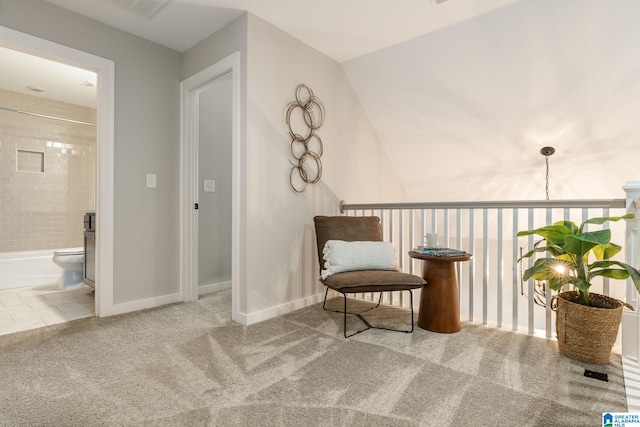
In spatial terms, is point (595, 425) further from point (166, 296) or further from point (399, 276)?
point (166, 296)

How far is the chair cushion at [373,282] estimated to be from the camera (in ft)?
7.33

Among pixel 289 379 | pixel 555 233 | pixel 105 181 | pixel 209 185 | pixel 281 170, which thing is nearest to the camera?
pixel 289 379

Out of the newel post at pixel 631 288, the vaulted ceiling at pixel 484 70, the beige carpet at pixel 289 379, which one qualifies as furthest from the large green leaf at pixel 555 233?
the vaulted ceiling at pixel 484 70

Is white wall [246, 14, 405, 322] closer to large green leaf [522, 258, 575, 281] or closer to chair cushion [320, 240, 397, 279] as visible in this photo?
Answer: chair cushion [320, 240, 397, 279]

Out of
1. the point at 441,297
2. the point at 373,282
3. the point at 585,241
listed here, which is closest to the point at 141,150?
the point at 373,282

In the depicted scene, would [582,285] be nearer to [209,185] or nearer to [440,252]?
[440,252]

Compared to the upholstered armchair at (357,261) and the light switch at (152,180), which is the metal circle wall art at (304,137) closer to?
the upholstered armchair at (357,261)

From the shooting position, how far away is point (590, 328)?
1814 millimetres

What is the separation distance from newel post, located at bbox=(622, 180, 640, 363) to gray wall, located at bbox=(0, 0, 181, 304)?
11.0 feet

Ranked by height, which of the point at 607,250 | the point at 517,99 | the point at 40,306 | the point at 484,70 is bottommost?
the point at 40,306

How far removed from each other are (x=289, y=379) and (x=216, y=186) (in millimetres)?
2369

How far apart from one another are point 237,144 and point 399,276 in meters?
1.57

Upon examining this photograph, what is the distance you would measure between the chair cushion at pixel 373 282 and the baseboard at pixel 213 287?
1708 mm

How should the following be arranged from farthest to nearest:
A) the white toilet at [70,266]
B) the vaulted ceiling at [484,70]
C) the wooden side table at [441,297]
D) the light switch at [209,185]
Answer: the white toilet at [70,266]
the light switch at [209,185]
the vaulted ceiling at [484,70]
the wooden side table at [441,297]
